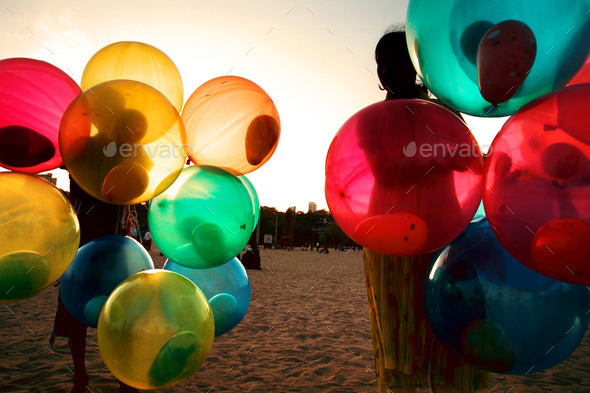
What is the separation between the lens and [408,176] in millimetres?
1260

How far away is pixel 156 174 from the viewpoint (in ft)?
4.78

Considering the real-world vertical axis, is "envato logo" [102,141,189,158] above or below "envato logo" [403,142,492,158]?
below

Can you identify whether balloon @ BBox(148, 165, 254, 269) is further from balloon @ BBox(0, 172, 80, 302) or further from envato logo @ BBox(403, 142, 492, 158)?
envato logo @ BBox(403, 142, 492, 158)

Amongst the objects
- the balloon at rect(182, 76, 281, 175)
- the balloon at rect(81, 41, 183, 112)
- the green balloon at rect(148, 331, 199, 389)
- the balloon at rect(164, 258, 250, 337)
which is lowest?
the green balloon at rect(148, 331, 199, 389)

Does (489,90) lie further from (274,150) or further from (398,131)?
(274,150)

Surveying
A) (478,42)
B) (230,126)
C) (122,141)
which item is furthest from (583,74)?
(122,141)

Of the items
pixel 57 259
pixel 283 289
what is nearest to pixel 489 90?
pixel 57 259

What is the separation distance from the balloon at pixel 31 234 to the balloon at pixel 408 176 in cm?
116

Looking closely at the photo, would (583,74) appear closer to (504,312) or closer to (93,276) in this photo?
(504,312)

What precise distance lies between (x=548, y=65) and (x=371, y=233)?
87cm

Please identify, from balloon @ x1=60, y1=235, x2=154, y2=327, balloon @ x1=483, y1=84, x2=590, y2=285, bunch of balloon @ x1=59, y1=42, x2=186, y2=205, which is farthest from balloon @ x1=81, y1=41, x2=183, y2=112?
balloon @ x1=483, y1=84, x2=590, y2=285

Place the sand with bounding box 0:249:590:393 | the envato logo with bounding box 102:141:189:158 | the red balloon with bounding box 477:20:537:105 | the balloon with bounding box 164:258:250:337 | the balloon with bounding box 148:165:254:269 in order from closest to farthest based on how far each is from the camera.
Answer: the red balloon with bounding box 477:20:537:105
the envato logo with bounding box 102:141:189:158
the balloon with bounding box 148:165:254:269
the balloon with bounding box 164:258:250:337
the sand with bounding box 0:249:590:393

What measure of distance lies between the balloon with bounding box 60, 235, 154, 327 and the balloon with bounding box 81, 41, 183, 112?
0.86 metres

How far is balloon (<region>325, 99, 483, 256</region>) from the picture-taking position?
1.26 meters
